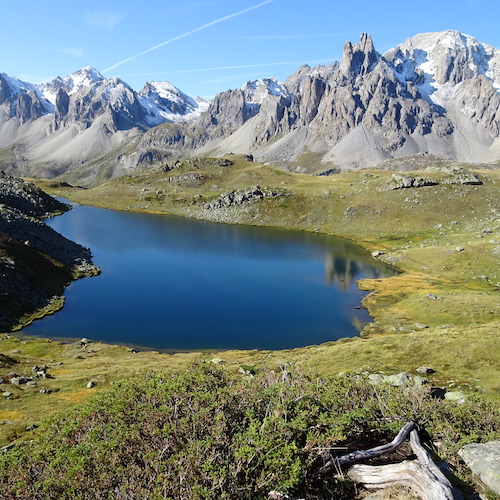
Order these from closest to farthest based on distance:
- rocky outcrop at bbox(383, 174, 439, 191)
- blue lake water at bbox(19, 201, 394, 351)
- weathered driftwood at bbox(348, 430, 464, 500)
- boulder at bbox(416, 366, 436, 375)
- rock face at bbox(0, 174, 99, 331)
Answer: weathered driftwood at bbox(348, 430, 464, 500)
boulder at bbox(416, 366, 436, 375)
blue lake water at bbox(19, 201, 394, 351)
rock face at bbox(0, 174, 99, 331)
rocky outcrop at bbox(383, 174, 439, 191)

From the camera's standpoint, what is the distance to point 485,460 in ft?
48.3

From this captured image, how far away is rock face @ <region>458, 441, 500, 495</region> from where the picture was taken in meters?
13.9

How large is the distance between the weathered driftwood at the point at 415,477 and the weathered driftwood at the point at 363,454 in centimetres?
→ 36

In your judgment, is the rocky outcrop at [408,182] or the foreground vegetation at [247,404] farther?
the rocky outcrop at [408,182]

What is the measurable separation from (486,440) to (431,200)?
18141cm

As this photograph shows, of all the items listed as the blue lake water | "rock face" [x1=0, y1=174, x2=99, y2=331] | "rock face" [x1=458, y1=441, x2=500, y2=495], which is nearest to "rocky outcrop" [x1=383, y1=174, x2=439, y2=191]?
the blue lake water

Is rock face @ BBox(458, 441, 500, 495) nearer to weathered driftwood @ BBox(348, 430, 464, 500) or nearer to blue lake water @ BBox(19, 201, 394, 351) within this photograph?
weathered driftwood @ BBox(348, 430, 464, 500)

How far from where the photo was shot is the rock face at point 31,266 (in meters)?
71.6

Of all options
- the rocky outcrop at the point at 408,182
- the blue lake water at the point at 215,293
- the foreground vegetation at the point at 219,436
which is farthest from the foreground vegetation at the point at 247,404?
the rocky outcrop at the point at 408,182

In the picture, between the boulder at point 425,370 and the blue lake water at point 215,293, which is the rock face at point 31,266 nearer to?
the blue lake water at point 215,293

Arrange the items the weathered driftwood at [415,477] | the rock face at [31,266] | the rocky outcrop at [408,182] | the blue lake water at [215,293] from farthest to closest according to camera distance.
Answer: the rocky outcrop at [408,182]
the rock face at [31,266]
the blue lake water at [215,293]
the weathered driftwood at [415,477]

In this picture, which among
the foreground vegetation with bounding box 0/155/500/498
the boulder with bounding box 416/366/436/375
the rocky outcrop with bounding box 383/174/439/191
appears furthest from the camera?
the rocky outcrop with bounding box 383/174/439/191

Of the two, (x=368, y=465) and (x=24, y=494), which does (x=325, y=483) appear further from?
(x=24, y=494)

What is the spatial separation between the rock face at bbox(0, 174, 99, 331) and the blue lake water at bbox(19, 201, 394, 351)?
3893 millimetres
